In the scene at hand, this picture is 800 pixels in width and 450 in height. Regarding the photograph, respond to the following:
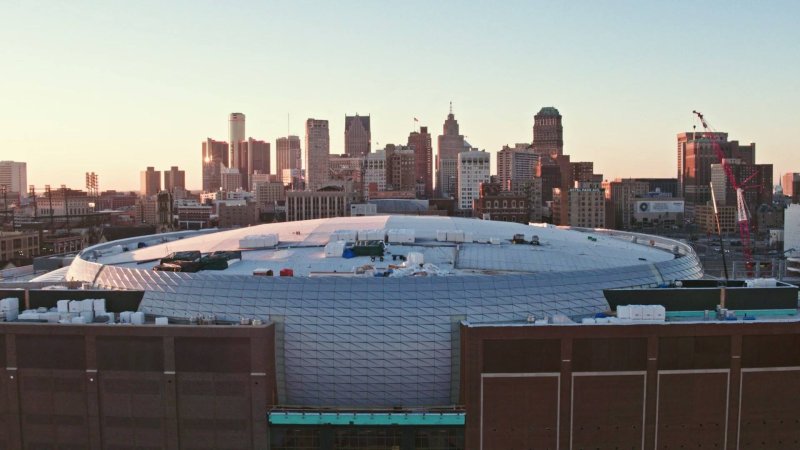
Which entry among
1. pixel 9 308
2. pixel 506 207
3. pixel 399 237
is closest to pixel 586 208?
pixel 506 207

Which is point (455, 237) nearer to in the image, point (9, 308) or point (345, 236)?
point (345, 236)

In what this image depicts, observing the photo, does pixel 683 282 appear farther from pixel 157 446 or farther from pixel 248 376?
pixel 157 446

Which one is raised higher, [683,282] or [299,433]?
[683,282]

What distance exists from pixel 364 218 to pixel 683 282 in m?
26.4

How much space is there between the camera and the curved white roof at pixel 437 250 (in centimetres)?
4412

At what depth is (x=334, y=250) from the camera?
1844 inches

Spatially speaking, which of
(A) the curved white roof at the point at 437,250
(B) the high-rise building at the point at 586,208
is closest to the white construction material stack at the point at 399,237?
(A) the curved white roof at the point at 437,250

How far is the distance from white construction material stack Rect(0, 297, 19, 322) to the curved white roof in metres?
9.17

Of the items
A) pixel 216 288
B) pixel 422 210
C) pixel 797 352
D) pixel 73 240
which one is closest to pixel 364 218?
pixel 216 288

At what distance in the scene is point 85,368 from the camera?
36.0 metres

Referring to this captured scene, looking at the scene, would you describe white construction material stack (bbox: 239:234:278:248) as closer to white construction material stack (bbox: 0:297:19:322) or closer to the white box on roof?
the white box on roof

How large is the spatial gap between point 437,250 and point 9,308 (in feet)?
82.1

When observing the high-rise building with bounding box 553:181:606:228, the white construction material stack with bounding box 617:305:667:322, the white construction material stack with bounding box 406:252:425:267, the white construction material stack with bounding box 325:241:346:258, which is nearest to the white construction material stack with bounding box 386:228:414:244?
the white construction material stack with bounding box 325:241:346:258

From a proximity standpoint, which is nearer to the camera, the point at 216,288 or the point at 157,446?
the point at 157,446
